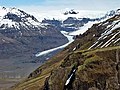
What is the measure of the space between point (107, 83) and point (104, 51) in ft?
22.2

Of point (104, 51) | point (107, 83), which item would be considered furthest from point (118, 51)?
point (107, 83)

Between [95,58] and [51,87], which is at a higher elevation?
[95,58]

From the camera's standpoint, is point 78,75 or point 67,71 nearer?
point 78,75

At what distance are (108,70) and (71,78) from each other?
22.9 ft

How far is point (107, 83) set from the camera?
6462cm

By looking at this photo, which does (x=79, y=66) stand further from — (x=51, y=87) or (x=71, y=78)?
(x=51, y=87)

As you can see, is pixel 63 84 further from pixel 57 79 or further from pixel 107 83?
pixel 107 83

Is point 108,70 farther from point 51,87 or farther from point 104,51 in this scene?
point 51,87

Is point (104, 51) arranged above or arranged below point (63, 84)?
above

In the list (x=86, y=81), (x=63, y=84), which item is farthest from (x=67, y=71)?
(x=86, y=81)

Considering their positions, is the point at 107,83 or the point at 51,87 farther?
the point at 51,87

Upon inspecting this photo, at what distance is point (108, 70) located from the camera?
6556 centimetres

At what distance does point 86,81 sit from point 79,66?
3801mm

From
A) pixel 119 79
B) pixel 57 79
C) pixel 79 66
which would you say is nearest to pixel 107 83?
pixel 119 79
